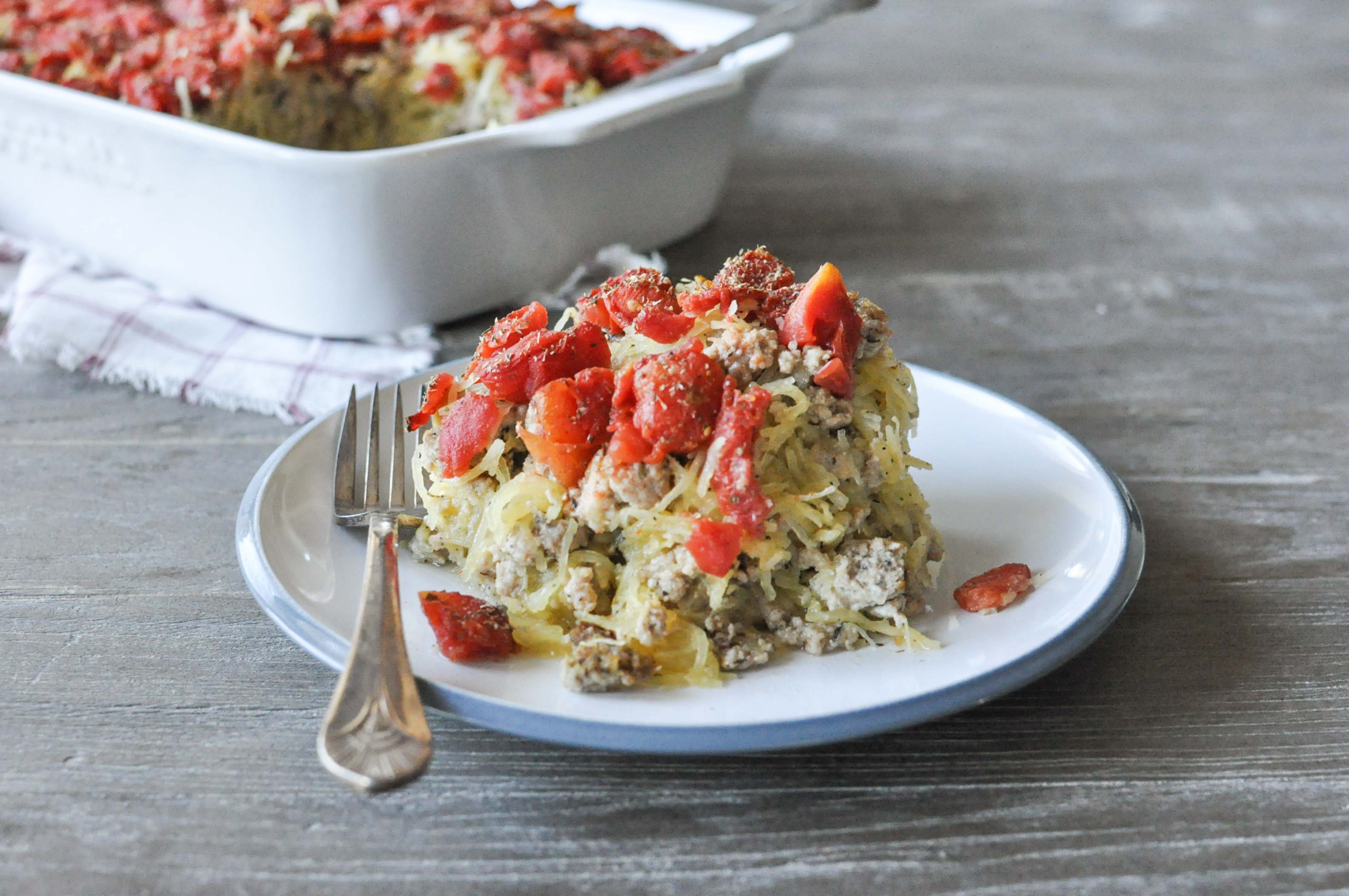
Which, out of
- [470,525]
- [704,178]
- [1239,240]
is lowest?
[1239,240]

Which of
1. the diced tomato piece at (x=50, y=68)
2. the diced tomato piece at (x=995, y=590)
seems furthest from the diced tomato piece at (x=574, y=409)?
the diced tomato piece at (x=50, y=68)

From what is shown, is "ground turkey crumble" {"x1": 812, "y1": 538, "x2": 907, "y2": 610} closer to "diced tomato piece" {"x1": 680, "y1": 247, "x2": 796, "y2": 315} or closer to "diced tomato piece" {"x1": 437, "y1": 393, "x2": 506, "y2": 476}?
"diced tomato piece" {"x1": 680, "y1": 247, "x2": 796, "y2": 315}

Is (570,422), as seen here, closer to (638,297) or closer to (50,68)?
(638,297)

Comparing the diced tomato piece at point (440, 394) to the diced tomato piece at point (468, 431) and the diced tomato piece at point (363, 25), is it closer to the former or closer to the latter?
the diced tomato piece at point (468, 431)

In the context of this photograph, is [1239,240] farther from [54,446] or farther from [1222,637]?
[54,446]

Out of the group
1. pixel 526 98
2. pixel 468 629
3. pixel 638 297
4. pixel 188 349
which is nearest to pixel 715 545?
pixel 468 629

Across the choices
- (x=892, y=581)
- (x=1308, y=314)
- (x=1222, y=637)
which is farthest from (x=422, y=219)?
(x=1308, y=314)

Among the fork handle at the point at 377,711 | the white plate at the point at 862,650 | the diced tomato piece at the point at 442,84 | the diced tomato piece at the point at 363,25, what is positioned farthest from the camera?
the diced tomato piece at the point at 363,25

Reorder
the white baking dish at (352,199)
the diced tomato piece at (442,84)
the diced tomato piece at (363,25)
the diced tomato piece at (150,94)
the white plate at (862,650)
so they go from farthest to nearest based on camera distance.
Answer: the diced tomato piece at (363,25)
the diced tomato piece at (442,84)
the diced tomato piece at (150,94)
the white baking dish at (352,199)
the white plate at (862,650)
